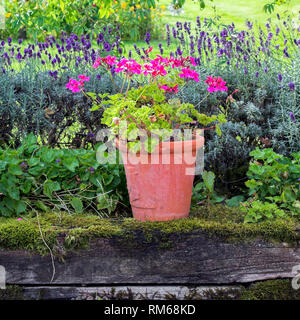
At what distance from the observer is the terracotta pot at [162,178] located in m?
2.61

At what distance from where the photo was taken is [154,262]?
8.56ft

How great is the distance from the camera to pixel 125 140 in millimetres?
2650

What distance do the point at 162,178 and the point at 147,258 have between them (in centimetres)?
46

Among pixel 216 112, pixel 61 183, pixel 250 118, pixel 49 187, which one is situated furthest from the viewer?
pixel 216 112

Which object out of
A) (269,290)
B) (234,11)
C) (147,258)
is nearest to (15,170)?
(147,258)

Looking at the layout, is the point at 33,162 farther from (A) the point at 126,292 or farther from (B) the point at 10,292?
(A) the point at 126,292

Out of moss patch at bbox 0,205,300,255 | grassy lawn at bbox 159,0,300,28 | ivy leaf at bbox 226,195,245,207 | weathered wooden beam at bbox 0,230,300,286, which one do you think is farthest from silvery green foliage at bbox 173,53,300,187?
grassy lawn at bbox 159,0,300,28

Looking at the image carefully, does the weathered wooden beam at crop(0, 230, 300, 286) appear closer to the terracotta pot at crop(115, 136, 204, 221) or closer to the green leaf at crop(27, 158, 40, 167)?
the terracotta pot at crop(115, 136, 204, 221)

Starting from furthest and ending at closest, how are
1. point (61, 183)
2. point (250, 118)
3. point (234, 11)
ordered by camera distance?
1. point (234, 11)
2. point (250, 118)
3. point (61, 183)

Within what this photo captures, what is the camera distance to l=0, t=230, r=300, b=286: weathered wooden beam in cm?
261
